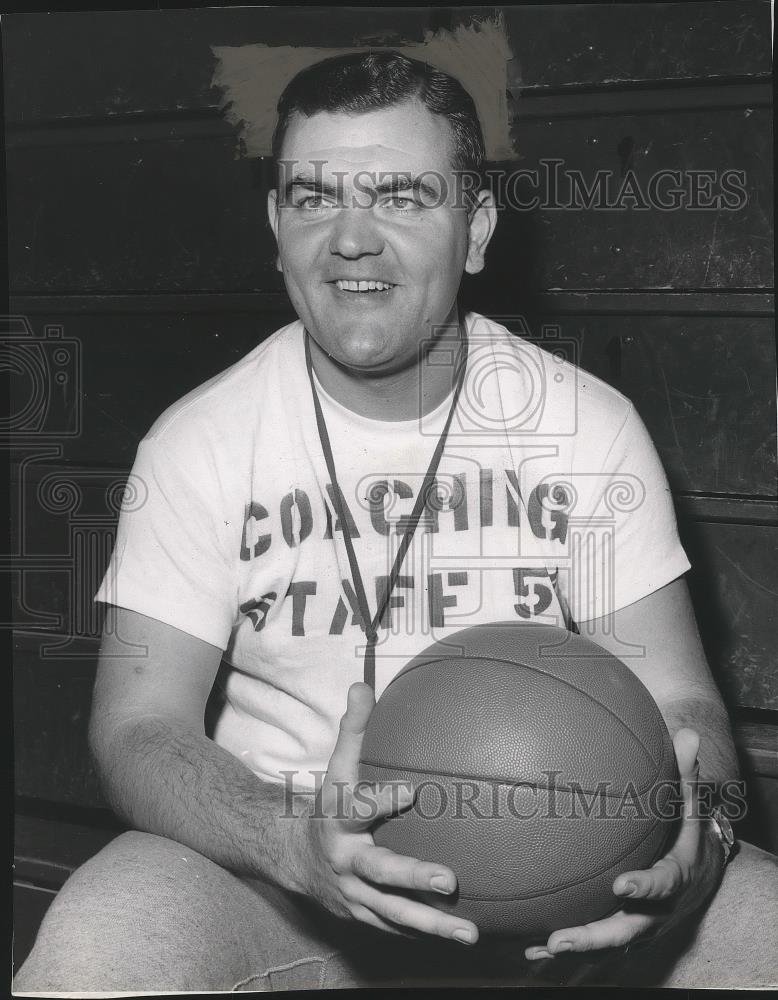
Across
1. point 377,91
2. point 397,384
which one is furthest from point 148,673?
point 377,91

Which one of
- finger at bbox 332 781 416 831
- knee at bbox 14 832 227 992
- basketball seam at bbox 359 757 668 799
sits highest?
basketball seam at bbox 359 757 668 799

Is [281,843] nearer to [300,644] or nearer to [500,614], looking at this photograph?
[300,644]

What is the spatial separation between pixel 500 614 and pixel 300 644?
1.28 feet

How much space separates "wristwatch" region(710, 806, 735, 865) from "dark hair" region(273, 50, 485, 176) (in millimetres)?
1293

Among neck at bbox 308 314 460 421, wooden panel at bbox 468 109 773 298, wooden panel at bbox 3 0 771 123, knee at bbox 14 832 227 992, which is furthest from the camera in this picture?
wooden panel at bbox 468 109 773 298

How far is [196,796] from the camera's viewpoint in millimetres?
1919

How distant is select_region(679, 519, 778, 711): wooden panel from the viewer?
2.70 m

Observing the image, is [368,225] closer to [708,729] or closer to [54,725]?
[708,729]

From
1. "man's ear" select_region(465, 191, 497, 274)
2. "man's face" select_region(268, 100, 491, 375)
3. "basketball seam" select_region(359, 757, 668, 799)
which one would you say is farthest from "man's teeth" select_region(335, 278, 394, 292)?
"basketball seam" select_region(359, 757, 668, 799)

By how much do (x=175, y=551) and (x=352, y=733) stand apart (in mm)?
608

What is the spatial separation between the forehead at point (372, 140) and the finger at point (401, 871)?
1225mm

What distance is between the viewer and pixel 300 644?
215 centimetres

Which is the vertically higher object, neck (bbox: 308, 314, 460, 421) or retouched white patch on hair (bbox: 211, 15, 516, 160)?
retouched white patch on hair (bbox: 211, 15, 516, 160)

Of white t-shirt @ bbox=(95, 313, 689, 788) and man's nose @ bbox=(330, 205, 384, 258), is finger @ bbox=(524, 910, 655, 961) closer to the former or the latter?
white t-shirt @ bbox=(95, 313, 689, 788)
